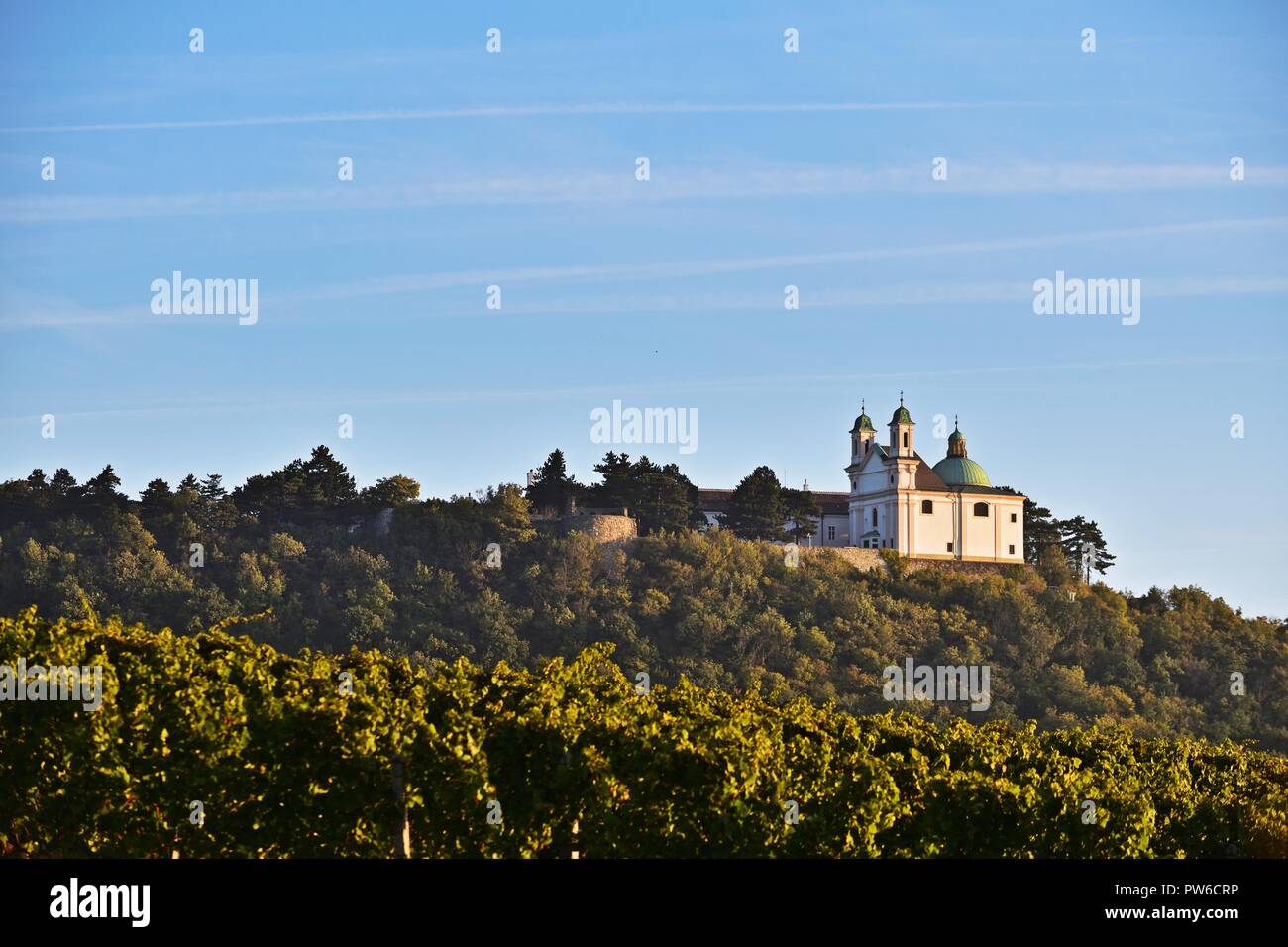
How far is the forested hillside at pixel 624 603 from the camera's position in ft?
295

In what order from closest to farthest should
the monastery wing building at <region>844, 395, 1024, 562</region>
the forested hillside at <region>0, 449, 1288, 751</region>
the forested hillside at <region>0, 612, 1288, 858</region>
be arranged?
the forested hillside at <region>0, 612, 1288, 858</region>, the forested hillside at <region>0, 449, 1288, 751</region>, the monastery wing building at <region>844, 395, 1024, 562</region>

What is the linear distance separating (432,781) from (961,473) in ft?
263

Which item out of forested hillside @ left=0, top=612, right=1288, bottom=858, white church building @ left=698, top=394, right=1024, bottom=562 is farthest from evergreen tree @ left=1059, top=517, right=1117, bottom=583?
forested hillside @ left=0, top=612, right=1288, bottom=858

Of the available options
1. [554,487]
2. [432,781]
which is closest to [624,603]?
[554,487]

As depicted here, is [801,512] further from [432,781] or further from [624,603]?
[432,781]

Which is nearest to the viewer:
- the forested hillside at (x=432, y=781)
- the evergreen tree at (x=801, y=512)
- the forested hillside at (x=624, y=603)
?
the forested hillside at (x=432, y=781)

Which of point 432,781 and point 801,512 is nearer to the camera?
point 432,781

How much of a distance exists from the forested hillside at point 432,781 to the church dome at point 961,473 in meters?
73.1

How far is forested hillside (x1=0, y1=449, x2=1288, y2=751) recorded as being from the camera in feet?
295

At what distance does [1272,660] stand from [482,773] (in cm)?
7896

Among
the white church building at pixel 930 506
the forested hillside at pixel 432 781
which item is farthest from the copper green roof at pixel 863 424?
the forested hillside at pixel 432 781

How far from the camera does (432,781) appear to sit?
2703 cm

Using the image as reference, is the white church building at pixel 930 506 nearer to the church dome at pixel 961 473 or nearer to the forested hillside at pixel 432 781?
the church dome at pixel 961 473

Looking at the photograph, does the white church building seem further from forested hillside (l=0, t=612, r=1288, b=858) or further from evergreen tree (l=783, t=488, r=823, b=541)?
forested hillside (l=0, t=612, r=1288, b=858)
